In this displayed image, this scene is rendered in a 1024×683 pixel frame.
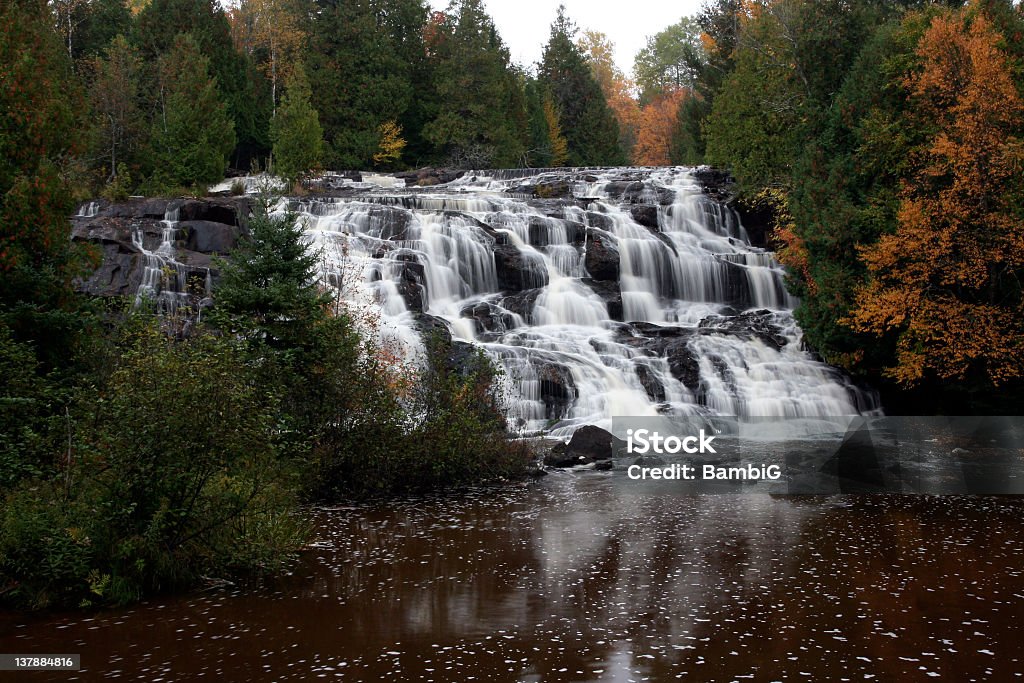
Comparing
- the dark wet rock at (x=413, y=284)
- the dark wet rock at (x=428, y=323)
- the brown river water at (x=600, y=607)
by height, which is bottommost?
the brown river water at (x=600, y=607)

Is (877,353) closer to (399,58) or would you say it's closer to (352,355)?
(352,355)

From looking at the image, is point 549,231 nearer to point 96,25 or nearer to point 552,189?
point 552,189

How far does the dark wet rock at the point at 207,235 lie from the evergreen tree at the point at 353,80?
74.7ft

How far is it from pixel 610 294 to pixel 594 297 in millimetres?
674

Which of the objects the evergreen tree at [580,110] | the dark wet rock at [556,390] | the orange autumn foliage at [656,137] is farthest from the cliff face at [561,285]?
the orange autumn foliage at [656,137]

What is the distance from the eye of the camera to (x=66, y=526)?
405 inches

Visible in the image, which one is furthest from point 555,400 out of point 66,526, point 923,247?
point 66,526

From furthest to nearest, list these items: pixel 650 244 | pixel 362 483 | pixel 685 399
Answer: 1. pixel 650 244
2. pixel 685 399
3. pixel 362 483

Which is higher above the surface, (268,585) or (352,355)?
(352,355)

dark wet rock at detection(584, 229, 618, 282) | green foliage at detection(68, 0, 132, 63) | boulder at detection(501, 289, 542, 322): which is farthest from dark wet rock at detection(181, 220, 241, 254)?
green foliage at detection(68, 0, 132, 63)

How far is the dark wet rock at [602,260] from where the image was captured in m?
29.4

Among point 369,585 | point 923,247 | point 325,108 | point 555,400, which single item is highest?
point 325,108

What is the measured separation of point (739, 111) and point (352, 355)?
24785 millimetres

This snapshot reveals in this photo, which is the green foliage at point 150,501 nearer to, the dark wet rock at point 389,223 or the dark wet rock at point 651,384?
the dark wet rock at point 651,384
